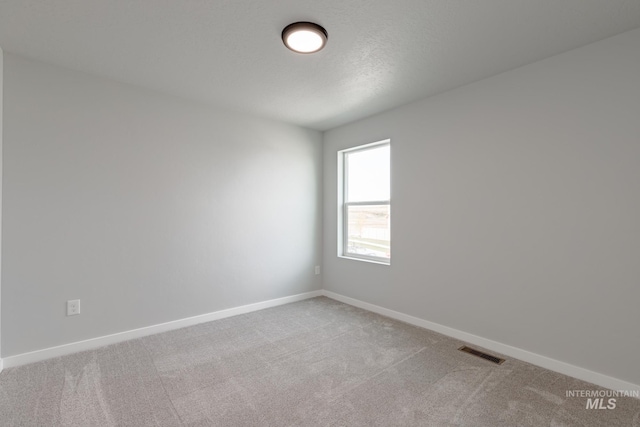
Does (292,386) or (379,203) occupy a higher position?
(379,203)

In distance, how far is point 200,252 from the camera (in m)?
3.36

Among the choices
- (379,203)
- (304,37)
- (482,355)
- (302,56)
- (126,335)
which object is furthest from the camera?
(379,203)

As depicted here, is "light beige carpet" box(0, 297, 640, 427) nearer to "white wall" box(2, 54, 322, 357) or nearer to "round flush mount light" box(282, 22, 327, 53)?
"white wall" box(2, 54, 322, 357)

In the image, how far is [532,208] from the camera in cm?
245

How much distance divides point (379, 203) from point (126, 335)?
9.93 ft

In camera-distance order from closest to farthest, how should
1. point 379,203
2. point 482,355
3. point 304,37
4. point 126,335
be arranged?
point 304,37, point 482,355, point 126,335, point 379,203

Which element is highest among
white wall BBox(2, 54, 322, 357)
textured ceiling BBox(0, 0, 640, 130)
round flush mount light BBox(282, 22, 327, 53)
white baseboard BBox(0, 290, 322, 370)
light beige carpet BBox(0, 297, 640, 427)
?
textured ceiling BBox(0, 0, 640, 130)

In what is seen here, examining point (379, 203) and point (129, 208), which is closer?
point (129, 208)

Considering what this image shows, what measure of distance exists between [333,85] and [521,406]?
2.86m

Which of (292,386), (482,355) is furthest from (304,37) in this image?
(482,355)

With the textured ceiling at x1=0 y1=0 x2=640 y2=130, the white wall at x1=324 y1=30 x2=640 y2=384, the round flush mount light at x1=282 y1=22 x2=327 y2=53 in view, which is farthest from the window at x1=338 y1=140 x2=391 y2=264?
the round flush mount light at x1=282 y1=22 x2=327 y2=53

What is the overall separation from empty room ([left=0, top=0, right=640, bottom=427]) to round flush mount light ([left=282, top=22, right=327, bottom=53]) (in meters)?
0.02

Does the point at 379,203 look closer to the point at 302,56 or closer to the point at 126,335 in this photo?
the point at 302,56

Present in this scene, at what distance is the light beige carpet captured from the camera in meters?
1.77
